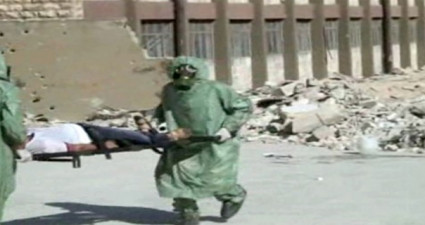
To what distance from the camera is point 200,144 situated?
9.98m

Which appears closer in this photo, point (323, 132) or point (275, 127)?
point (323, 132)

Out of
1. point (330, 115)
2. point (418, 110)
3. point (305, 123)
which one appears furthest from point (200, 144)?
point (418, 110)

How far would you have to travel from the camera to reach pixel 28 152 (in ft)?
29.8

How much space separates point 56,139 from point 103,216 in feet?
6.05

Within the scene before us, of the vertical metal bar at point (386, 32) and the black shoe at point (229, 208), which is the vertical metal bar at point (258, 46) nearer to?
the vertical metal bar at point (386, 32)

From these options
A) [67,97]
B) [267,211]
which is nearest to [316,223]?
[267,211]

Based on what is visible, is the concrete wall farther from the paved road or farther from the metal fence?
the paved road

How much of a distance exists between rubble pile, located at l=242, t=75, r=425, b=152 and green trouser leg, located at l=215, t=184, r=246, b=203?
25.0 feet

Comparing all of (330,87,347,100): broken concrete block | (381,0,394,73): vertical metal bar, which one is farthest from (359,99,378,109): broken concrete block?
(381,0,394,73): vertical metal bar

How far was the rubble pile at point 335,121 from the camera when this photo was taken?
18641mm

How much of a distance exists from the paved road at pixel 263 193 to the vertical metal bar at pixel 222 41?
10.6m

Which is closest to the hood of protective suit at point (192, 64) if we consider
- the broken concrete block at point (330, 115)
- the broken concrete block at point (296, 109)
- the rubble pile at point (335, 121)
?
the rubble pile at point (335, 121)

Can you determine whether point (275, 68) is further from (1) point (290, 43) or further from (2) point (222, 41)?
(2) point (222, 41)

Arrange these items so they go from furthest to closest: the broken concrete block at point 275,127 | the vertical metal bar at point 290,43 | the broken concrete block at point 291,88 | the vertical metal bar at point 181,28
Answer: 1. the vertical metal bar at point 290,43
2. the vertical metal bar at point 181,28
3. the broken concrete block at point 291,88
4. the broken concrete block at point 275,127
